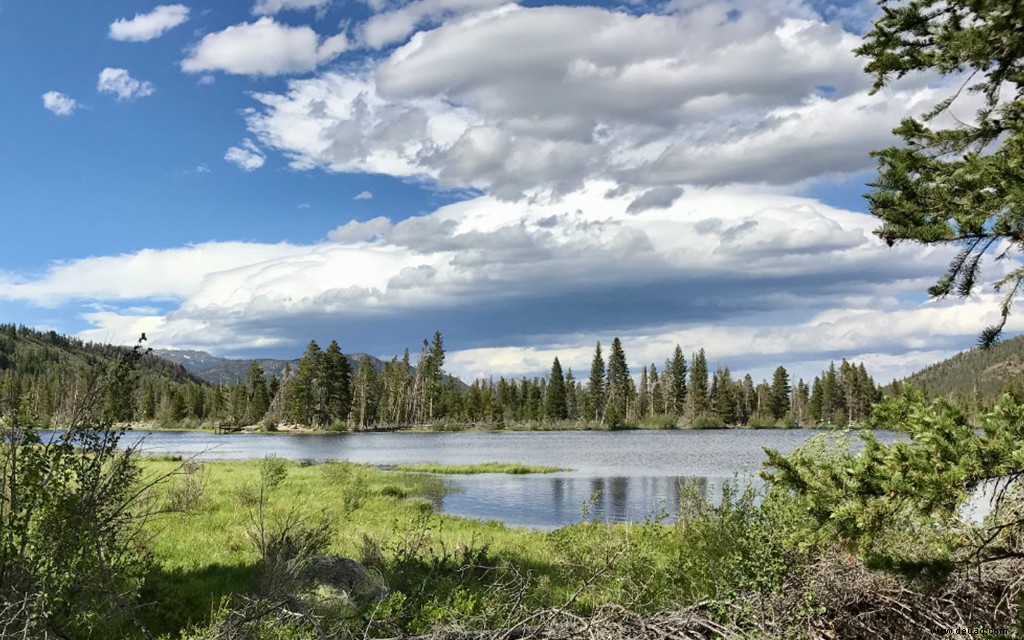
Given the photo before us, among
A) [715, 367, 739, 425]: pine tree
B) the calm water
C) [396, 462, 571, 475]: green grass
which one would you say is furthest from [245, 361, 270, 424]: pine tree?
[396, 462, 571, 475]: green grass

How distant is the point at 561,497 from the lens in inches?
1256

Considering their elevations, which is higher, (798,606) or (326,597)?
(798,606)

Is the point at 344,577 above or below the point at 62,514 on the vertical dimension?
below

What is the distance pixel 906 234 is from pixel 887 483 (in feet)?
8.77

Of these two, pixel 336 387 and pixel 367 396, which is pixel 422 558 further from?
pixel 367 396

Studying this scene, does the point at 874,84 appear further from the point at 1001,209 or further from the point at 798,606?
the point at 798,606

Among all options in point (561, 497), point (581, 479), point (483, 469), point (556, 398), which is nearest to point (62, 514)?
point (561, 497)

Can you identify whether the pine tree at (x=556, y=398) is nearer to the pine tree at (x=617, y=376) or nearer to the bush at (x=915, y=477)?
the pine tree at (x=617, y=376)

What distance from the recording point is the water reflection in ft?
84.4

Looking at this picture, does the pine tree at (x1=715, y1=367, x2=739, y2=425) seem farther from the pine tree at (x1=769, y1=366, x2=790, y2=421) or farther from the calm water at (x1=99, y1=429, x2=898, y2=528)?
the calm water at (x1=99, y1=429, x2=898, y2=528)

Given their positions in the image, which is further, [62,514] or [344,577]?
[344,577]

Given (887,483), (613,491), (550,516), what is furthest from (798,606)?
(613,491)

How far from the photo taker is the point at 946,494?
181 inches

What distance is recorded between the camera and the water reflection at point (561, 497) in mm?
25734
